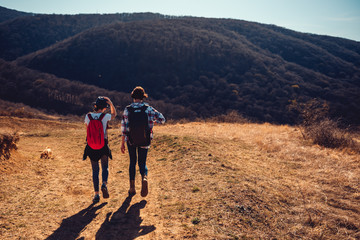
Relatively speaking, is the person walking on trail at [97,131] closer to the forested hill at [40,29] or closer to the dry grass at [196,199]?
the dry grass at [196,199]

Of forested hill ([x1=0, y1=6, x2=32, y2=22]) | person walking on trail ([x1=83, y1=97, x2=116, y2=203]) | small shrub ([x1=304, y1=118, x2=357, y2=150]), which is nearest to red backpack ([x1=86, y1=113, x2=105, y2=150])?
person walking on trail ([x1=83, y1=97, x2=116, y2=203])

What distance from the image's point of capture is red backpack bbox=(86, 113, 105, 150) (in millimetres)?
Result: 3963

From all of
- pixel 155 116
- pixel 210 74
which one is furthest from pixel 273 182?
pixel 210 74

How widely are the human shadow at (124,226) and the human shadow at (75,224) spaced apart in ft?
1.04

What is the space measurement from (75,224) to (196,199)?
89.6 inches

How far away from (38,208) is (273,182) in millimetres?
5285

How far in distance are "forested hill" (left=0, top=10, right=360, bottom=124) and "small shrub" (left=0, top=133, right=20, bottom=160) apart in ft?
120

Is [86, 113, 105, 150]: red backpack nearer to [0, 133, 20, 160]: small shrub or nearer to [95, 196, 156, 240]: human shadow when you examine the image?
[95, 196, 156, 240]: human shadow

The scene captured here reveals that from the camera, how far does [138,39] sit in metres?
71.2

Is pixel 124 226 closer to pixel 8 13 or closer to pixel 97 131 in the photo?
pixel 97 131

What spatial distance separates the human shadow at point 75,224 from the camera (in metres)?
3.23

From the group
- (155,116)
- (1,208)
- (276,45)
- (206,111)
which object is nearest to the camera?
(1,208)

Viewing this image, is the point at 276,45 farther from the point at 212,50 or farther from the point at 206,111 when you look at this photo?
the point at 206,111

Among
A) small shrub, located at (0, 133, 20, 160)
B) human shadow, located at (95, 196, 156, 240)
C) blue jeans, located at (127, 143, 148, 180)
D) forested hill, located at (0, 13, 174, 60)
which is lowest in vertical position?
human shadow, located at (95, 196, 156, 240)
